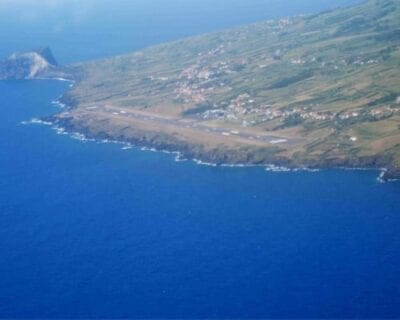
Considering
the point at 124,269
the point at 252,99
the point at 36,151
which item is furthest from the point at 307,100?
the point at 124,269

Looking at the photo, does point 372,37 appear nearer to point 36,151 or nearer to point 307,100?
point 307,100

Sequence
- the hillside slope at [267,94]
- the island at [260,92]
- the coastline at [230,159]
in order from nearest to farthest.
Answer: the coastline at [230,159] → the island at [260,92] → the hillside slope at [267,94]

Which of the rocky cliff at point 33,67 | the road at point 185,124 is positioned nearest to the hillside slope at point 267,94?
the road at point 185,124

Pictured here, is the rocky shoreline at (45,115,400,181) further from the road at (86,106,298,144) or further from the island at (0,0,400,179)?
the road at (86,106,298,144)

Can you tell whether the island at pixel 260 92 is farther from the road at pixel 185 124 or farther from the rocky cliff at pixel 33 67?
the rocky cliff at pixel 33 67

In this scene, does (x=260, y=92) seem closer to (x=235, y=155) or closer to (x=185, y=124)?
(x=185, y=124)

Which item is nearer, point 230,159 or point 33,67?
point 230,159

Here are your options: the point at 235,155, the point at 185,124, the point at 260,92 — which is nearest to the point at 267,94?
the point at 260,92
